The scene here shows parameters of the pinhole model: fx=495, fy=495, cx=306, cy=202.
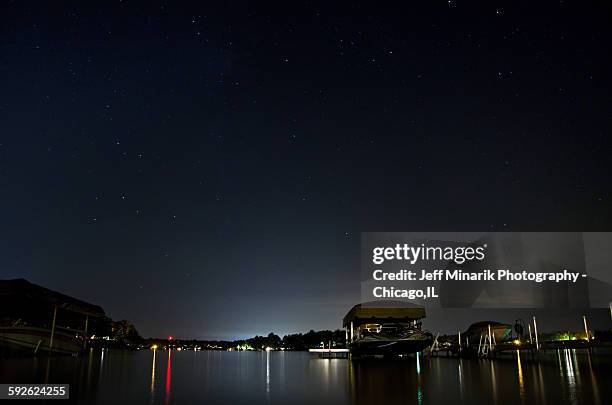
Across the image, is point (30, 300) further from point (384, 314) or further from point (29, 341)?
point (384, 314)

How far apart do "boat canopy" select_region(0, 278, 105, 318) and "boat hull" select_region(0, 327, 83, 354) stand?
2548 millimetres

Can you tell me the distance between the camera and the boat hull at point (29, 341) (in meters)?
39.0

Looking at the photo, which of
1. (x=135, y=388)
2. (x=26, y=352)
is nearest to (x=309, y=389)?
(x=135, y=388)

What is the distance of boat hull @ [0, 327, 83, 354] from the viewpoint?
39.0 metres

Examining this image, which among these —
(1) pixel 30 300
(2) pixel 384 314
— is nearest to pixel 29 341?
(1) pixel 30 300

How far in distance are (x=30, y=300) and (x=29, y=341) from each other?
349 centimetres

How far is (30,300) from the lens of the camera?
140 ft

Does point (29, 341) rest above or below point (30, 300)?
below

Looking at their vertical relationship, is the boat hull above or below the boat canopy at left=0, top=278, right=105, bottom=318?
below

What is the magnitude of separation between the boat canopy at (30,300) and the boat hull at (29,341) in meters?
2.55

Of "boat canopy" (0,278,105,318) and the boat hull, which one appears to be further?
the boat hull

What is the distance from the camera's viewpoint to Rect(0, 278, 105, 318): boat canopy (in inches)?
1379

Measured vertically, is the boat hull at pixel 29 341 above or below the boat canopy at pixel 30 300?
below

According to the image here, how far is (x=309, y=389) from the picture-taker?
57.1 ft
